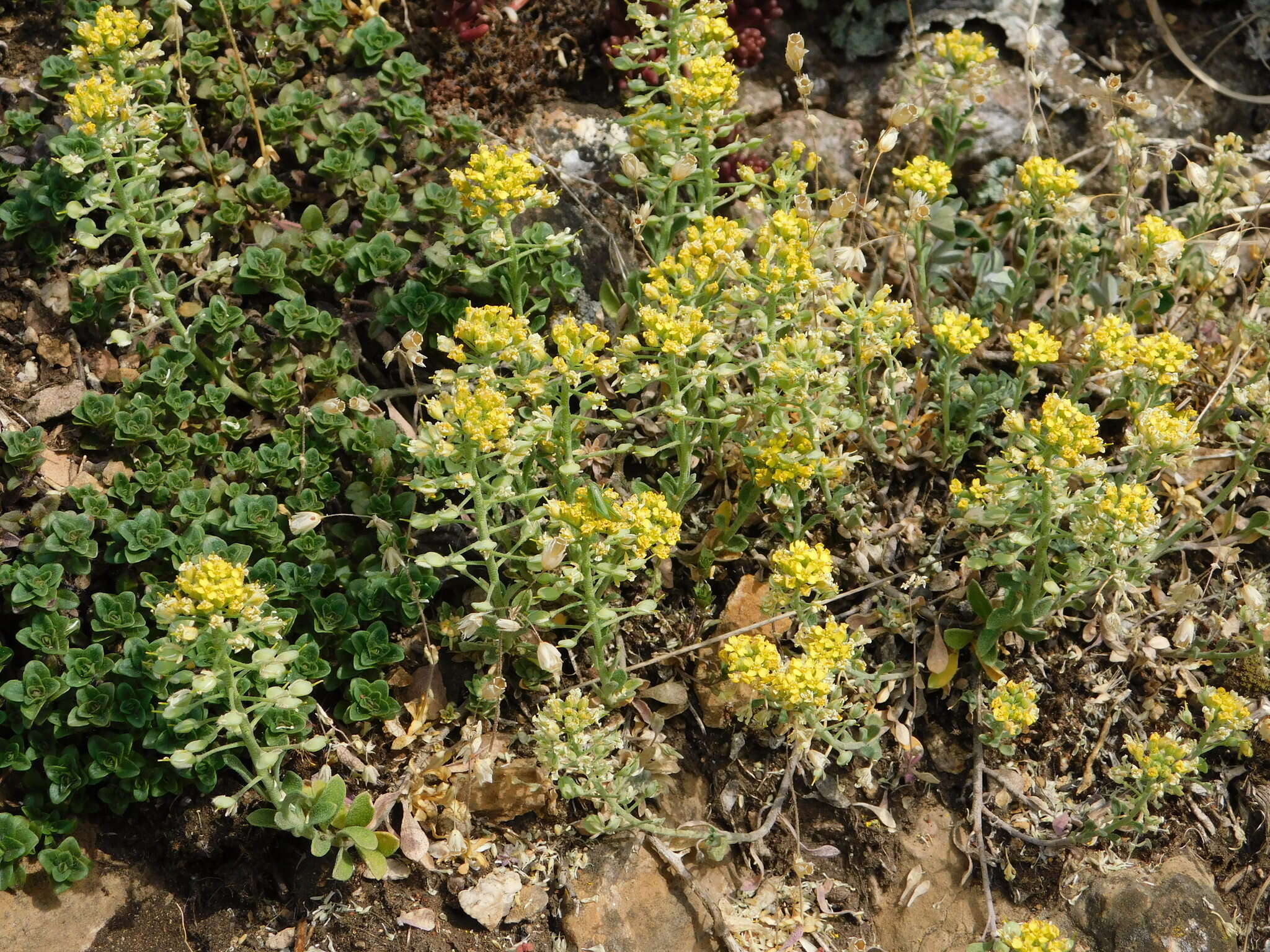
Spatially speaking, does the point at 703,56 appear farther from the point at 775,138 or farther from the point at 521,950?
the point at 521,950

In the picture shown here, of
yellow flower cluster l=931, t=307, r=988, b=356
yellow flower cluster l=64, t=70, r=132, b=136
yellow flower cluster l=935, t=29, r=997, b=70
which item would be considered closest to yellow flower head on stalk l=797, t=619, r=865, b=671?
yellow flower cluster l=931, t=307, r=988, b=356

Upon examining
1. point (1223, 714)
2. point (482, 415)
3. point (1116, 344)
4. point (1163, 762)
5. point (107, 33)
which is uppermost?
point (107, 33)

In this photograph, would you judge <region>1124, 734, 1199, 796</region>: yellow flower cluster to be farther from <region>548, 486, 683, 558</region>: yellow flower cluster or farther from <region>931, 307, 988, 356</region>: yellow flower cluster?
<region>548, 486, 683, 558</region>: yellow flower cluster

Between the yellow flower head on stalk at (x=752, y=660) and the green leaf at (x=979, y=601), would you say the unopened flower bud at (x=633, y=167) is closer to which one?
the yellow flower head on stalk at (x=752, y=660)

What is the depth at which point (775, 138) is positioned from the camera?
4887 millimetres

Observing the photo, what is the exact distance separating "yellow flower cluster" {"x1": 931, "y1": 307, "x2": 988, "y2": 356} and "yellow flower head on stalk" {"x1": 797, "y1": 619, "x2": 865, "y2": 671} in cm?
104

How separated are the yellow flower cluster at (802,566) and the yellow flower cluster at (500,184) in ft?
4.52

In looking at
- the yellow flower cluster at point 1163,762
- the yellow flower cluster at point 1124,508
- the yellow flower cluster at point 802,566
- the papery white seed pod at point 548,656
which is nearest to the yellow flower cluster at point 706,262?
the yellow flower cluster at point 802,566

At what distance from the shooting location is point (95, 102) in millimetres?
3455

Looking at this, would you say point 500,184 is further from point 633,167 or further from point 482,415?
point 482,415

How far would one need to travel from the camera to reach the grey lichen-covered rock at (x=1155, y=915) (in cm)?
340

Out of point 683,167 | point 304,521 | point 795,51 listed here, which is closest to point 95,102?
point 304,521

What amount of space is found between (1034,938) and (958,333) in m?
1.85

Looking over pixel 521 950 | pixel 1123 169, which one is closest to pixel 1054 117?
pixel 1123 169
